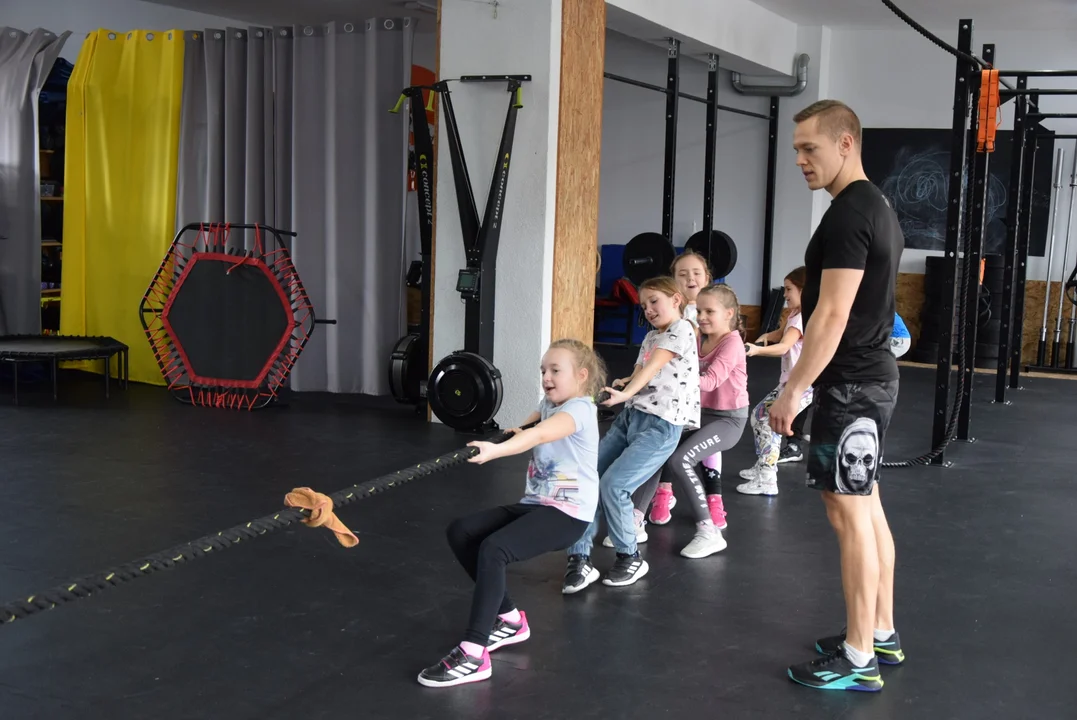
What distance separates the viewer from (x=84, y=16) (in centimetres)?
818

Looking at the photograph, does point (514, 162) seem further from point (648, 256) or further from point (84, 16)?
point (84, 16)

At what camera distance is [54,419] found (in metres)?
Answer: 5.94

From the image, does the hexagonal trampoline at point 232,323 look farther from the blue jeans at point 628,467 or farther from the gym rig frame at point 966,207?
the gym rig frame at point 966,207

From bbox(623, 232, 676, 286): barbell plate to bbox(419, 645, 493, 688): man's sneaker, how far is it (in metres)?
4.87

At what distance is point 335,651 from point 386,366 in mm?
4122

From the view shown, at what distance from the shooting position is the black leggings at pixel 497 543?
2.71 meters

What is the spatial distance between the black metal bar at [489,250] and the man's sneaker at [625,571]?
244cm

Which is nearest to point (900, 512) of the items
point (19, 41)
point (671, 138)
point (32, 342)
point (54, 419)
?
point (671, 138)

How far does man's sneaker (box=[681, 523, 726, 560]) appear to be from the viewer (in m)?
3.74

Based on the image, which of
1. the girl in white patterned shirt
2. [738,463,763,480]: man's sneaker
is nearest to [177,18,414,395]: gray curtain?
[738,463,763,480]: man's sneaker

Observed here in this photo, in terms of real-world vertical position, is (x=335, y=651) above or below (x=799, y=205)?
below

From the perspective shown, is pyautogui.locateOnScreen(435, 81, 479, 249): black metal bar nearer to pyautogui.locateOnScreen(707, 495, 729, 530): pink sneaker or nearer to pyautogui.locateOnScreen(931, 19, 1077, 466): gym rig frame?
pyautogui.locateOnScreen(707, 495, 729, 530): pink sneaker

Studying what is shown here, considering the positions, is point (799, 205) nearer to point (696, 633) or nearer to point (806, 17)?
point (806, 17)

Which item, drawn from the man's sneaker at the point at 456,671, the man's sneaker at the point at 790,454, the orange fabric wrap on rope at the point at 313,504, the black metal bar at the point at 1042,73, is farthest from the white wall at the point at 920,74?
the orange fabric wrap on rope at the point at 313,504
